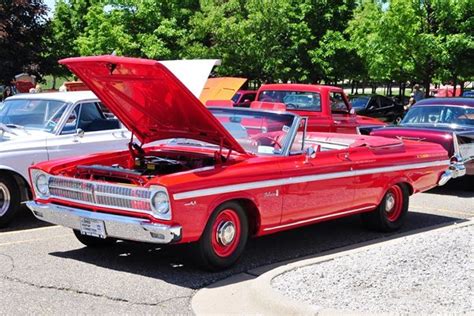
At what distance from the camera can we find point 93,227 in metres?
5.93

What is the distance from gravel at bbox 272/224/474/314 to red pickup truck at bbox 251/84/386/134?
6.80 m

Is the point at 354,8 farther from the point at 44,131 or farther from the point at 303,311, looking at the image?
the point at 303,311

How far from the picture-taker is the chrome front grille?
5.66 meters

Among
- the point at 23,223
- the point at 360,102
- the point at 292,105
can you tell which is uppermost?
the point at 292,105

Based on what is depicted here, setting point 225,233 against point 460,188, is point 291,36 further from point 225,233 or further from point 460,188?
point 225,233

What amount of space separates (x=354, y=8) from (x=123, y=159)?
23.3m

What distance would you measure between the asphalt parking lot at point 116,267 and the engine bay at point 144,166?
86cm

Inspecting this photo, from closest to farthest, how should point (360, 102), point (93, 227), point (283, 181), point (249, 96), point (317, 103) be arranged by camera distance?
point (93, 227) → point (283, 181) → point (317, 103) → point (249, 96) → point (360, 102)

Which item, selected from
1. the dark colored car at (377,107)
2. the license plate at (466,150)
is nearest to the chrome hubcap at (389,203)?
the license plate at (466,150)

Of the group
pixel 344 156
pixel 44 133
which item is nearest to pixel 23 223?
pixel 44 133

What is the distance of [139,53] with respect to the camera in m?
26.0

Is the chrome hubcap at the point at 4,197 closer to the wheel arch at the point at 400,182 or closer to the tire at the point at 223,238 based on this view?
the tire at the point at 223,238

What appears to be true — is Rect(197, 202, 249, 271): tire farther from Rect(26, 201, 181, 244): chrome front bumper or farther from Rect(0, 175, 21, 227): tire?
Rect(0, 175, 21, 227): tire

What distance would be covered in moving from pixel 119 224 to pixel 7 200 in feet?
9.82
